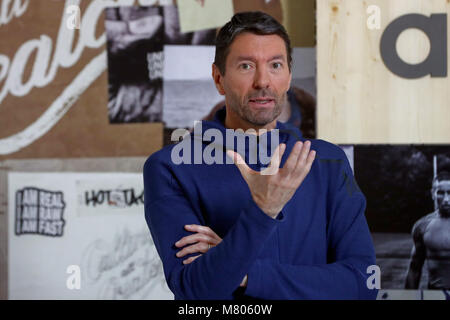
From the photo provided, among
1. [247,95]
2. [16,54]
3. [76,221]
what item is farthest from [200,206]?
[16,54]

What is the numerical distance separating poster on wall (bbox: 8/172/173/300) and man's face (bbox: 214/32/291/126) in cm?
133

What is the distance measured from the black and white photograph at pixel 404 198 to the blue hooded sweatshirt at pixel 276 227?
34.0 inches

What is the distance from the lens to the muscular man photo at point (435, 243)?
1902mm

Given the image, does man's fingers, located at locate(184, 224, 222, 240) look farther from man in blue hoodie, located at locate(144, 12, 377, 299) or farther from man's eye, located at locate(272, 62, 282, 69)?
man's eye, located at locate(272, 62, 282, 69)

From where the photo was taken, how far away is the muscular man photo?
1902 millimetres

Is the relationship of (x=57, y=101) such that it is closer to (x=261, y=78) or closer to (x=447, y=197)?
(x=261, y=78)

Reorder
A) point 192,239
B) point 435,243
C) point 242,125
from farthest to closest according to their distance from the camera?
point 435,243, point 242,125, point 192,239

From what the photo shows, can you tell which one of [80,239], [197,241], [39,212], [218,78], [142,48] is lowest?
[80,239]

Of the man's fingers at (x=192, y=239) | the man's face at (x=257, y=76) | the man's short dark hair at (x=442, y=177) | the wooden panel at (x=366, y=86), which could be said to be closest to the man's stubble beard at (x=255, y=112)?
the man's face at (x=257, y=76)

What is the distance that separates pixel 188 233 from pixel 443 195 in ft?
4.27

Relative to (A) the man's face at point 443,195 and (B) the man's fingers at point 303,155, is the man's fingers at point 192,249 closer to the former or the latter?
(B) the man's fingers at point 303,155

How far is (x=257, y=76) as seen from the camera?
1.02 m

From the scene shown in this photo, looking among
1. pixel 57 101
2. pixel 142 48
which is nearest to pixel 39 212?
pixel 57 101

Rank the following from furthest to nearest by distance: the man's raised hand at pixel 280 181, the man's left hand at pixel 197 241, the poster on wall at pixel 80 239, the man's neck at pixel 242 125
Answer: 1. the poster on wall at pixel 80 239
2. the man's neck at pixel 242 125
3. the man's left hand at pixel 197 241
4. the man's raised hand at pixel 280 181
